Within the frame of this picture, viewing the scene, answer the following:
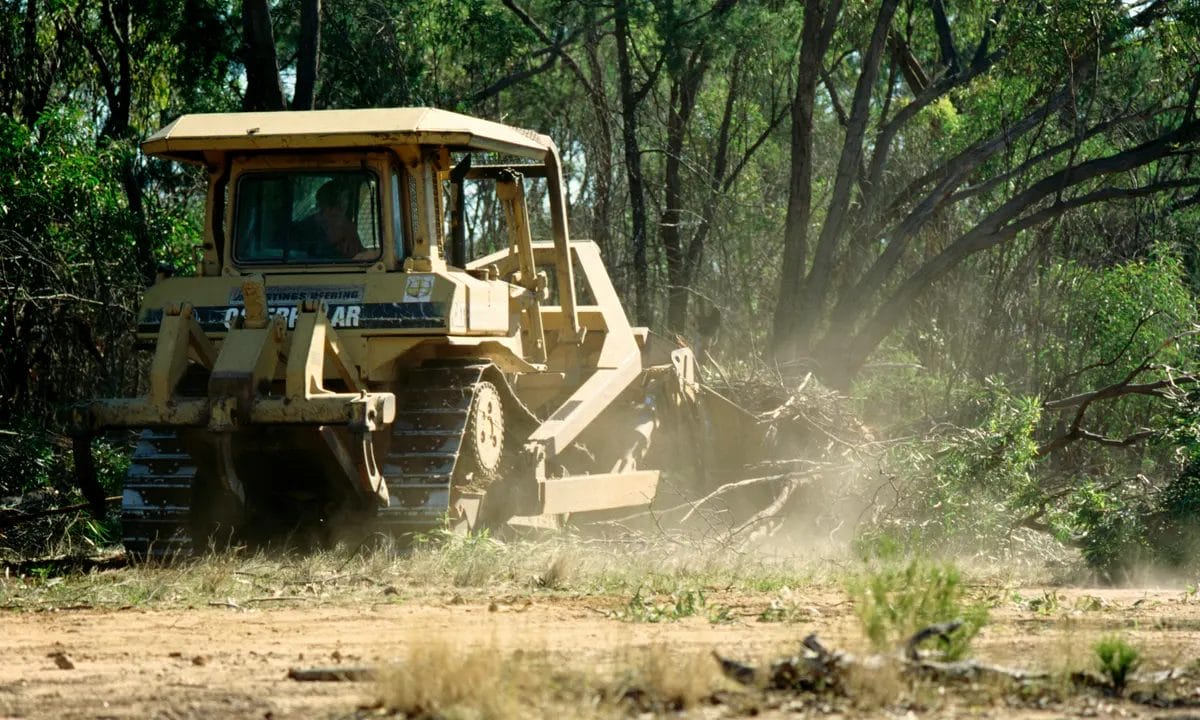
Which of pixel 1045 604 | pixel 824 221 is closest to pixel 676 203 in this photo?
pixel 824 221

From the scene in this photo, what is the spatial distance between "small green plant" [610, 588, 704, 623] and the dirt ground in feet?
0.28

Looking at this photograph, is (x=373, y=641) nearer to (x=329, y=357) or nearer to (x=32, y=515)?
(x=329, y=357)

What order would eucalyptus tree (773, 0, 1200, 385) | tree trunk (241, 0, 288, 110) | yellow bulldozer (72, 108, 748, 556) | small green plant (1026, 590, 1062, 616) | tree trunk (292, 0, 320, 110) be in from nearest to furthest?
small green plant (1026, 590, 1062, 616)
yellow bulldozer (72, 108, 748, 556)
tree trunk (241, 0, 288, 110)
tree trunk (292, 0, 320, 110)
eucalyptus tree (773, 0, 1200, 385)

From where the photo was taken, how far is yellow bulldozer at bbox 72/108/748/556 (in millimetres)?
9852

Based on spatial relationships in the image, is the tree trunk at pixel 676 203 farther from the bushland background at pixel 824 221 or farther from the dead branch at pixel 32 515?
the dead branch at pixel 32 515

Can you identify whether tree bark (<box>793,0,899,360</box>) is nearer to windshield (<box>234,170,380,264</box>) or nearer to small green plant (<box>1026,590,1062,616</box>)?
windshield (<box>234,170,380,264</box>)

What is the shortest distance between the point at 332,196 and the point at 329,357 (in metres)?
1.28

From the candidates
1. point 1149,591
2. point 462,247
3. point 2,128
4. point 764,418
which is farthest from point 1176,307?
point 2,128

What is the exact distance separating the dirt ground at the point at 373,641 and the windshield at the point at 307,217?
2834mm

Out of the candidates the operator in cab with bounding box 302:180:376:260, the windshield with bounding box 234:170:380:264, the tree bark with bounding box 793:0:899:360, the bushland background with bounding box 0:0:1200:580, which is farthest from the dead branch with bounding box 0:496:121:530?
the tree bark with bounding box 793:0:899:360

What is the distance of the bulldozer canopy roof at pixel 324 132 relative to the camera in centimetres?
1036

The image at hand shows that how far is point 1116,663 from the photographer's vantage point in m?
6.18

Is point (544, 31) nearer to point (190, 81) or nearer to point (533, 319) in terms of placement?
point (190, 81)

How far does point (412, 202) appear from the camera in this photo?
10641 millimetres
